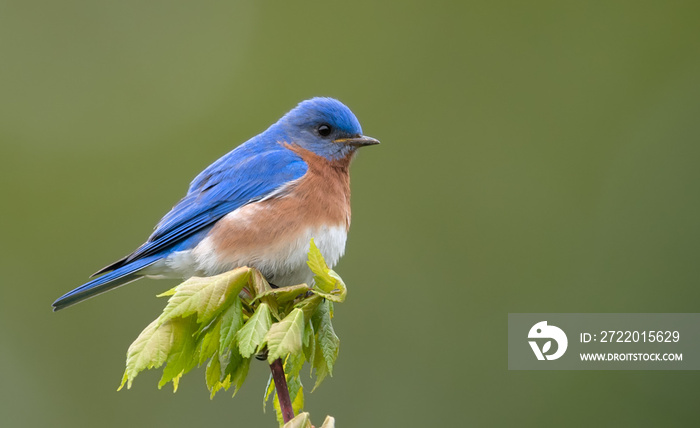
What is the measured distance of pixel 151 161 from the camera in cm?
919

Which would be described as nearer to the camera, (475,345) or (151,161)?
(475,345)

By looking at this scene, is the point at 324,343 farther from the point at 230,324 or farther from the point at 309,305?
the point at 230,324

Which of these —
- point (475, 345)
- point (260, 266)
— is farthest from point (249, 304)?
point (475, 345)

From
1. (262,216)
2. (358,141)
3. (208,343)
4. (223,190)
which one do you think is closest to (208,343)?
(208,343)

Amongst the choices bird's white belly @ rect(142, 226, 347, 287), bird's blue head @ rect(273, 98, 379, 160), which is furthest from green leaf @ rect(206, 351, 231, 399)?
bird's blue head @ rect(273, 98, 379, 160)

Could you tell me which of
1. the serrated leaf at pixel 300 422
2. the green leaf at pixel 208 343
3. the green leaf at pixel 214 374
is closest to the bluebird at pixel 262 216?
the green leaf at pixel 214 374

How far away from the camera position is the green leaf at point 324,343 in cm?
298

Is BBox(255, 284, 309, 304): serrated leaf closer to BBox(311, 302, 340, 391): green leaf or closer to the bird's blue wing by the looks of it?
BBox(311, 302, 340, 391): green leaf

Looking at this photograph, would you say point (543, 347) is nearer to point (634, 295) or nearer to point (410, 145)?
point (634, 295)

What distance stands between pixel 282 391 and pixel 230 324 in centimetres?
38

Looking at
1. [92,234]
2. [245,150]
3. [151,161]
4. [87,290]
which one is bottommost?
[87,290]

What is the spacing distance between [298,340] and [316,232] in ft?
5.89

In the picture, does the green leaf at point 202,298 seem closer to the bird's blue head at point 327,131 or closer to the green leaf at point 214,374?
the green leaf at point 214,374

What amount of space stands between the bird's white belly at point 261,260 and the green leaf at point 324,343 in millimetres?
1271
